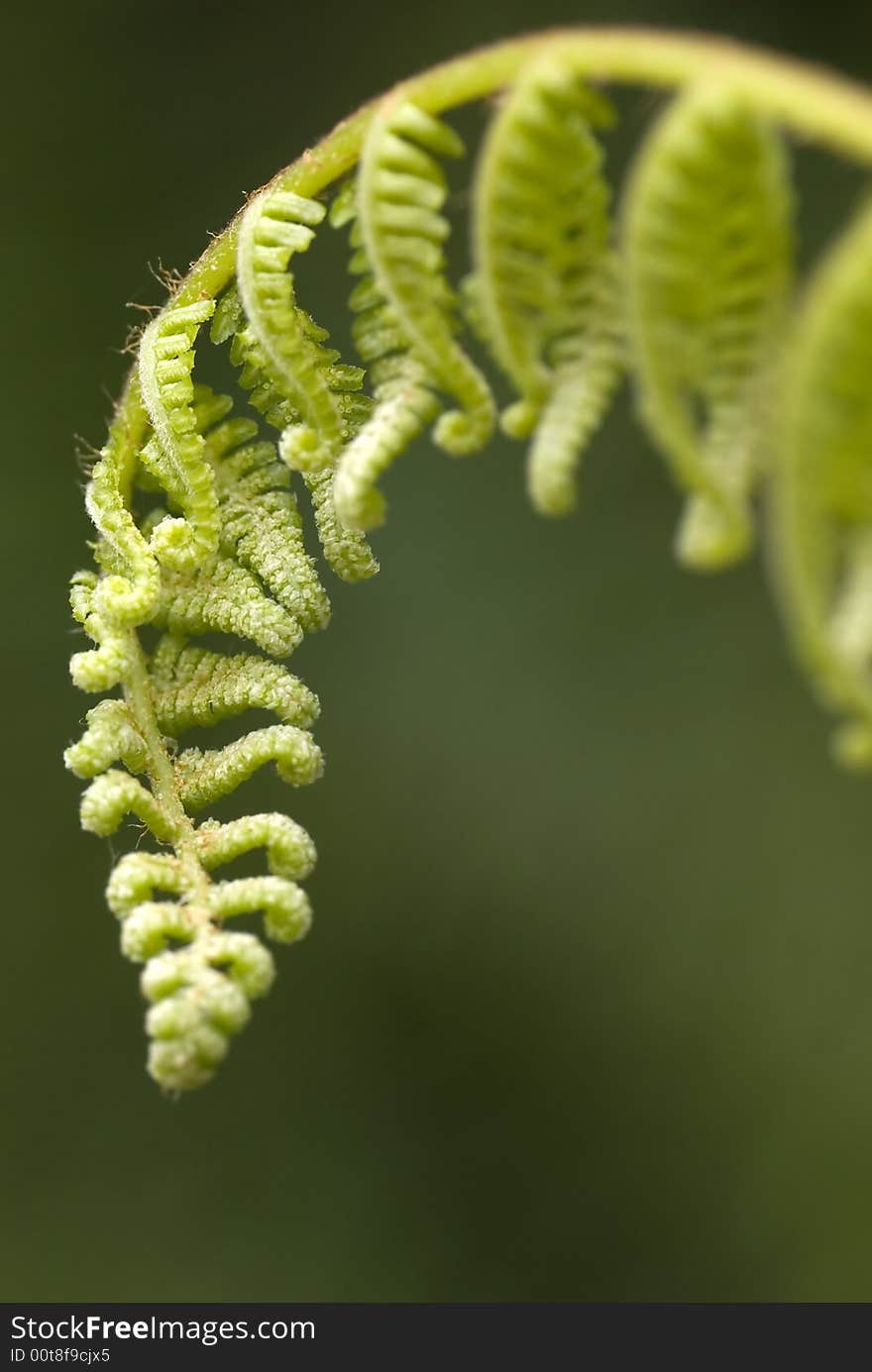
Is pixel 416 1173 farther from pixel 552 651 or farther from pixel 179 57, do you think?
pixel 179 57

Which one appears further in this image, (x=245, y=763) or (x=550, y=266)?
(x=245, y=763)

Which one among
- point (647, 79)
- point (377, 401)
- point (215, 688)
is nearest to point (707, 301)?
point (647, 79)

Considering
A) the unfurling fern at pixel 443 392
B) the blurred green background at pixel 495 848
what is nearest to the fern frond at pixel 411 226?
the unfurling fern at pixel 443 392

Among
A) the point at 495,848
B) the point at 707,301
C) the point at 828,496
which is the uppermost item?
the point at 495,848

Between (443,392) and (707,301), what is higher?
(443,392)

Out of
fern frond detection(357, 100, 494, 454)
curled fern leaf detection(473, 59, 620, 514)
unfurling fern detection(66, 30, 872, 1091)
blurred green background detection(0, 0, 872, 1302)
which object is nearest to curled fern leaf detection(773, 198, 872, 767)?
unfurling fern detection(66, 30, 872, 1091)

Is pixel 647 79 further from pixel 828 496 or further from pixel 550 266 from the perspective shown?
pixel 828 496

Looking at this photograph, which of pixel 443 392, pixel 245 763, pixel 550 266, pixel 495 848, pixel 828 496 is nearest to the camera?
pixel 828 496

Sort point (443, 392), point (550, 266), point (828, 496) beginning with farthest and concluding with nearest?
point (443, 392) < point (550, 266) < point (828, 496)

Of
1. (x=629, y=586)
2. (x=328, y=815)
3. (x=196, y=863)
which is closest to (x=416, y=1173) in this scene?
(x=328, y=815)
